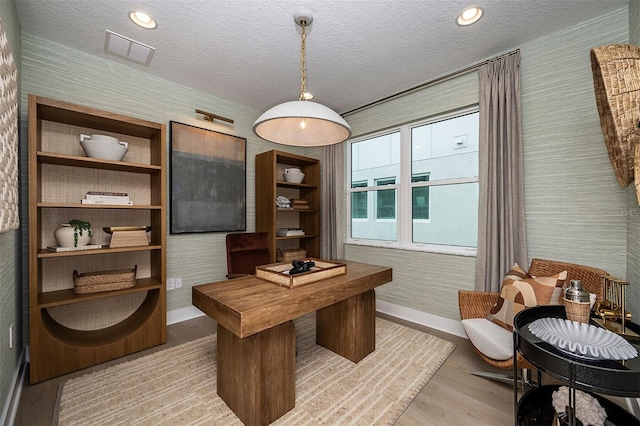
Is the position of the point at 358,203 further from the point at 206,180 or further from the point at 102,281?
the point at 102,281

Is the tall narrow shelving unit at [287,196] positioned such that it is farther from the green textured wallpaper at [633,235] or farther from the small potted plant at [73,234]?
the green textured wallpaper at [633,235]

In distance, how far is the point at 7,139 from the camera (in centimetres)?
138

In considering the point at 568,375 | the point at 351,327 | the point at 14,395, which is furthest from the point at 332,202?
the point at 14,395

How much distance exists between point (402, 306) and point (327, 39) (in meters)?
2.70

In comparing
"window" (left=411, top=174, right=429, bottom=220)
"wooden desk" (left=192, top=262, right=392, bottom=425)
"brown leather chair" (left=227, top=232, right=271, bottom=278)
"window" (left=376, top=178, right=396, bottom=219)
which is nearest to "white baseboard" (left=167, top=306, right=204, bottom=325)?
"brown leather chair" (left=227, top=232, right=271, bottom=278)

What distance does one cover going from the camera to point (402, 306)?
293 centimetres

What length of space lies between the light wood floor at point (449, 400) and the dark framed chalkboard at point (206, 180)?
1.42 m

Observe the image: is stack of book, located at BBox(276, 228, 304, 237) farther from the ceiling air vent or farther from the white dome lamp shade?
the ceiling air vent

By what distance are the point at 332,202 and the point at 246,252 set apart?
1.39 metres

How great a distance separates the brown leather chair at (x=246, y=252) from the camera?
2600 millimetres

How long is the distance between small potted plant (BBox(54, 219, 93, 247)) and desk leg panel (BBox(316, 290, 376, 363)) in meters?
2.00

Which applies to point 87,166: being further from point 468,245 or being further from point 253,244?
point 468,245

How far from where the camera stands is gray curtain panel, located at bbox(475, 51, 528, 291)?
2.16m

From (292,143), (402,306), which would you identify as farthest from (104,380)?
(402,306)
